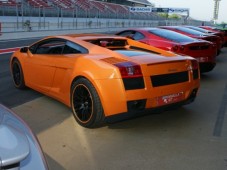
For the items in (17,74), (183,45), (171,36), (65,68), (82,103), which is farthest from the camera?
(171,36)

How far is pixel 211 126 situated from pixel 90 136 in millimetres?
1870

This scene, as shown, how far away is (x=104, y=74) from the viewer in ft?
14.7

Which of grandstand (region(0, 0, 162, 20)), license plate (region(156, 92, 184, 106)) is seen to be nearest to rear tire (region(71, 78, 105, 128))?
license plate (region(156, 92, 184, 106))

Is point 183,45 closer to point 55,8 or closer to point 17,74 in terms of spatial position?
point 17,74

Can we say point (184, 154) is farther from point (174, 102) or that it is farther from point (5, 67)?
point (5, 67)

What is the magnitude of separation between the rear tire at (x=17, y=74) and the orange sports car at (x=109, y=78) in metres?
0.86

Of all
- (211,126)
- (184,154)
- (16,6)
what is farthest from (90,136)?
(16,6)

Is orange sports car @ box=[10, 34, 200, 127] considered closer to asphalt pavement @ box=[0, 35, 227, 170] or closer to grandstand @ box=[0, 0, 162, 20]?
asphalt pavement @ box=[0, 35, 227, 170]

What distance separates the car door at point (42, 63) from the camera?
573cm

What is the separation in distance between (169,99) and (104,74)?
102 cm

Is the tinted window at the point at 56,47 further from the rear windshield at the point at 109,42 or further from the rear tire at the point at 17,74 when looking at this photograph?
the rear tire at the point at 17,74

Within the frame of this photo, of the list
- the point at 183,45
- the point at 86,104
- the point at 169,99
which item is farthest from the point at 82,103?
the point at 183,45

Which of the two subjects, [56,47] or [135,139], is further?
[56,47]

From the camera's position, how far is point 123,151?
4074 millimetres
